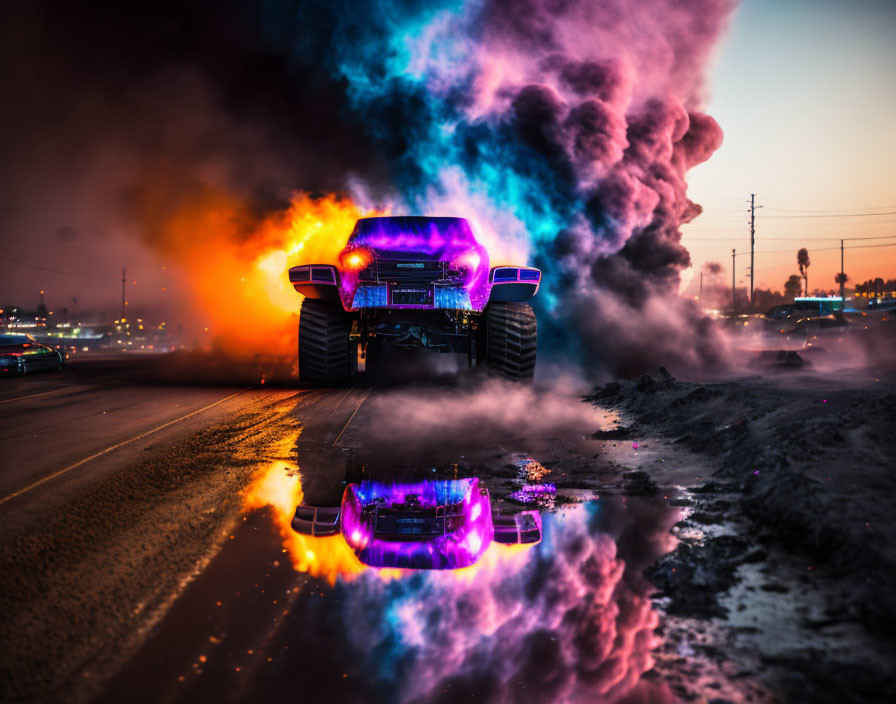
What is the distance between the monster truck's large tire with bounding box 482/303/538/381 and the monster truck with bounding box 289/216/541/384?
17mm

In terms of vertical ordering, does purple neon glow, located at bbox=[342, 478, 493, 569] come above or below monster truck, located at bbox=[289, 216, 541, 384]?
below

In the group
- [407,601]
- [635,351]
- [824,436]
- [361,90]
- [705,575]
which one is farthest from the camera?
[361,90]

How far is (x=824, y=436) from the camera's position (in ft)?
18.9

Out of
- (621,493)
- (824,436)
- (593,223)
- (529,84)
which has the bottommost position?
(621,493)

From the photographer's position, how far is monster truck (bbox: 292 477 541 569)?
4.30 m

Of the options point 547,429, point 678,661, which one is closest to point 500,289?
point 547,429

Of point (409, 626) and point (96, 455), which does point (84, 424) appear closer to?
point (96, 455)

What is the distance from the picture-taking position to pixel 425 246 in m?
11.3

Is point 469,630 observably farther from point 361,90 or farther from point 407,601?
point 361,90

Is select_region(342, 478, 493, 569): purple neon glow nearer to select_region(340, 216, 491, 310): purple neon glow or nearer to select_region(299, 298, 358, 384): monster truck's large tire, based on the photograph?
select_region(340, 216, 491, 310): purple neon glow

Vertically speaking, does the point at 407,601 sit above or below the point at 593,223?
below

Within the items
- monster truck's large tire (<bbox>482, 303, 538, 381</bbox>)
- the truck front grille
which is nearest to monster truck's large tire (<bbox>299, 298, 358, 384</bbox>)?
the truck front grille

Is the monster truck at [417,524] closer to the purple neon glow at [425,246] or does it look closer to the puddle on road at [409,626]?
the puddle on road at [409,626]

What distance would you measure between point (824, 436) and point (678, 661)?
3569mm
